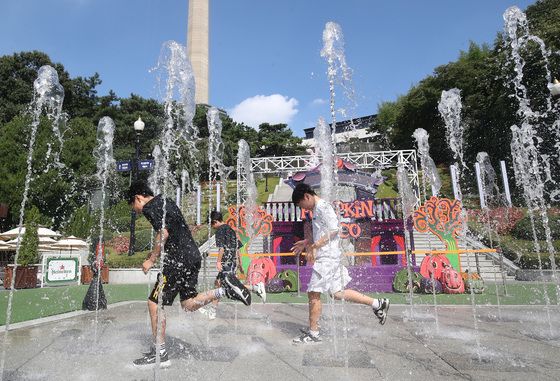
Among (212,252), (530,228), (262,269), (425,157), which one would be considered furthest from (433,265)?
(425,157)

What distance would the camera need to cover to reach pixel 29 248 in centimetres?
1408

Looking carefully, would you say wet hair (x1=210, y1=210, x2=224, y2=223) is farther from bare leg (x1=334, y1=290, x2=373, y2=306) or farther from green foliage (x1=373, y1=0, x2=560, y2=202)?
green foliage (x1=373, y1=0, x2=560, y2=202)

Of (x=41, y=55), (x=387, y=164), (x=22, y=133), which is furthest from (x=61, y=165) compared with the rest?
(x=387, y=164)

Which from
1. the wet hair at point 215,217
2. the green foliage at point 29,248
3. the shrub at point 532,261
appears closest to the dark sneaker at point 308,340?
the wet hair at point 215,217

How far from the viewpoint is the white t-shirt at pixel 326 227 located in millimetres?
4293

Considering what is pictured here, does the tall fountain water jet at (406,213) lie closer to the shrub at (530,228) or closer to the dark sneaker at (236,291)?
the dark sneaker at (236,291)

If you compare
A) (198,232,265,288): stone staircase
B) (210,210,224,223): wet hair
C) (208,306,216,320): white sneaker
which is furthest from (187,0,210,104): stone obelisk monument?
(208,306,216,320): white sneaker

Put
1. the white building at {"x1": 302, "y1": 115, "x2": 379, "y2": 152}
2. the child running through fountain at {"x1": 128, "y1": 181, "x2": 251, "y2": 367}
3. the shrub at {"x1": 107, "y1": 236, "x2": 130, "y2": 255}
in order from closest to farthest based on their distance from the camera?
the child running through fountain at {"x1": 128, "y1": 181, "x2": 251, "y2": 367}
the shrub at {"x1": 107, "y1": 236, "x2": 130, "y2": 255}
the white building at {"x1": 302, "y1": 115, "x2": 379, "y2": 152}

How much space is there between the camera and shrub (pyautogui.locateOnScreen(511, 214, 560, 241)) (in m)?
17.3

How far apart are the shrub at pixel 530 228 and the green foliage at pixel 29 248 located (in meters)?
20.8

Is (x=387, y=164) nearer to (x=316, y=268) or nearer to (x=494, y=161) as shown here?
(x=494, y=161)

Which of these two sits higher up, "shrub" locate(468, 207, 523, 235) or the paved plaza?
"shrub" locate(468, 207, 523, 235)

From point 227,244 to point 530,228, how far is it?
16.8m

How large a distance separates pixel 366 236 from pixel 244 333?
339 inches
